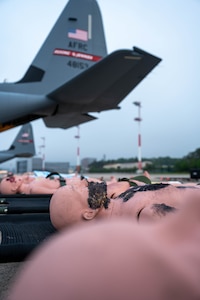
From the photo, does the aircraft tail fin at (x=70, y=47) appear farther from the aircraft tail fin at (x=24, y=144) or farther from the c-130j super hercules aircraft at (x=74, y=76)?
the aircraft tail fin at (x=24, y=144)

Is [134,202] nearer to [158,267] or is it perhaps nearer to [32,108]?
[158,267]

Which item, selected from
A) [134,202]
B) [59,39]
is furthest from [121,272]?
[59,39]

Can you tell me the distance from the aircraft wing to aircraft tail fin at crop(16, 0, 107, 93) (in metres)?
0.73

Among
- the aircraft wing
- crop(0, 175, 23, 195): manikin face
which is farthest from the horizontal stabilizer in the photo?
crop(0, 175, 23, 195): manikin face

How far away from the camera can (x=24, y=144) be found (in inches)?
524

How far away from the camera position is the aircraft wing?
3718 mm

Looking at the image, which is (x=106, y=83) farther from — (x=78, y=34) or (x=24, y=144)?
(x=24, y=144)

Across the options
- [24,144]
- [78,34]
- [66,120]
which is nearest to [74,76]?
[66,120]

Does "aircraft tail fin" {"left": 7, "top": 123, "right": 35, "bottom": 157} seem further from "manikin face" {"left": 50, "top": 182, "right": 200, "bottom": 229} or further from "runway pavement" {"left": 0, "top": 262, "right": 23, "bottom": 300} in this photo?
"manikin face" {"left": 50, "top": 182, "right": 200, "bottom": 229}

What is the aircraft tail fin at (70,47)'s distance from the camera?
511 centimetres

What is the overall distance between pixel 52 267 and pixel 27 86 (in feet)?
15.7

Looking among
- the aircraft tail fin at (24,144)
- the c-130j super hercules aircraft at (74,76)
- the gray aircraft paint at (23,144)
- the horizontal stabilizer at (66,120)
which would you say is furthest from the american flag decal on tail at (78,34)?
the aircraft tail fin at (24,144)

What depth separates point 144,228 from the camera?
0.32 metres

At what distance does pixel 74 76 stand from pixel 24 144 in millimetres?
9242
